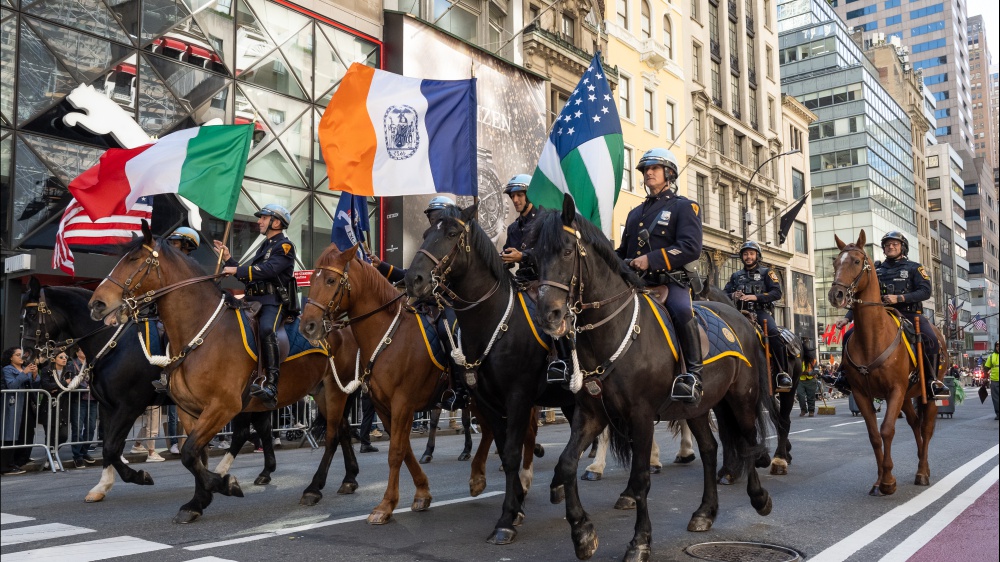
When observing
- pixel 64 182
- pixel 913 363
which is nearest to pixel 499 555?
pixel 913 363

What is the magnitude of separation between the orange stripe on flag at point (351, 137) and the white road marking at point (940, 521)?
261 inches

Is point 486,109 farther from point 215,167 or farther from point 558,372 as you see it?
point 558,372

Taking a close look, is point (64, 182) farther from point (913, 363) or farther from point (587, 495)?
point (913, 363)

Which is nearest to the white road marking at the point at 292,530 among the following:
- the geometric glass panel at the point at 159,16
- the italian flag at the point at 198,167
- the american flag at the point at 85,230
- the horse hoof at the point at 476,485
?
the horse hoof at the point at 476,485

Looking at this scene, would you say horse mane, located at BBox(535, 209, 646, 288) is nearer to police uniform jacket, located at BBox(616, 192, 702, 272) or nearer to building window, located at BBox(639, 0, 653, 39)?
police uniform jacket, located at BBox(616, 192, 702, 272)

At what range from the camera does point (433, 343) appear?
781cm

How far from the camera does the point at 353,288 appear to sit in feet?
25.6

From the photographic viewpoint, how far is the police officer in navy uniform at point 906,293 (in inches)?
377

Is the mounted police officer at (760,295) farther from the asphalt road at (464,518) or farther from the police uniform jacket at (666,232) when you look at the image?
the police uniform jacket at (666,232)

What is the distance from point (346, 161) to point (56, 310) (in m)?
3.90

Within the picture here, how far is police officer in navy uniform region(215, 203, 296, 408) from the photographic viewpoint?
8.46 metres

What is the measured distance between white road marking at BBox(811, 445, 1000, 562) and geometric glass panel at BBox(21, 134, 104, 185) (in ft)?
55.9

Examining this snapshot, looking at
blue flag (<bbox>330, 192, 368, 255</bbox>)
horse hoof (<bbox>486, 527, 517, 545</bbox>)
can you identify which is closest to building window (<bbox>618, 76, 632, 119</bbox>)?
blue flag (<bbox>330, 192, 368, 255</bbox>)

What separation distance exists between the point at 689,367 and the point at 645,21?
37477mm
